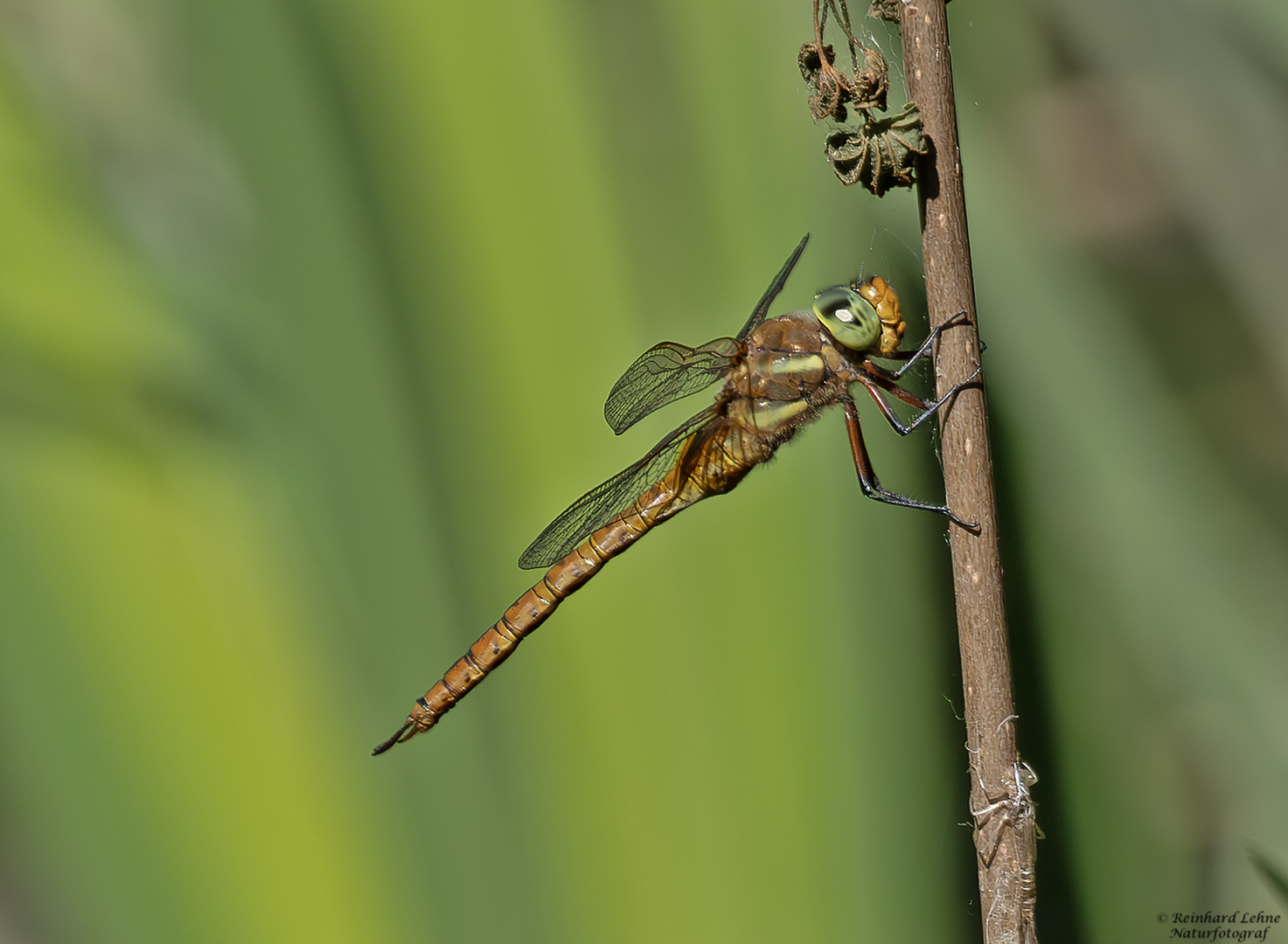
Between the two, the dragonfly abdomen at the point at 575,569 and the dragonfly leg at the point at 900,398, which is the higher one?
the dragonfly leg at the point at 900,398

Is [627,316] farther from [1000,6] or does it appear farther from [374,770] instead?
[1000,6]

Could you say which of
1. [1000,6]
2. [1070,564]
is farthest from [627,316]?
[1000,6]

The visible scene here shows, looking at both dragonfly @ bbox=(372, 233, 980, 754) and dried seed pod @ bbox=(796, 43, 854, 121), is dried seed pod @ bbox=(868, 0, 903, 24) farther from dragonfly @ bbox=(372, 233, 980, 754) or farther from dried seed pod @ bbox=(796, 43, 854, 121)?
dragonfly @ bbox=(372, 233, 980, 754)

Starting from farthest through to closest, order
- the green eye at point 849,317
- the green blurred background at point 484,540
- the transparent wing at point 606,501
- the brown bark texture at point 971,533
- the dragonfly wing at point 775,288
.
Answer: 1. the green eye at point 849,317
2. the transparent wing at point 606,501
3. the dragonfly wing at point 775,288
4. the green blurred background at point 484,540
5. the brown bark texture at point 971,533

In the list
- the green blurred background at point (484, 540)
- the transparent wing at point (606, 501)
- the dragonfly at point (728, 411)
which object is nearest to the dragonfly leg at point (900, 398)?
the dragonfly at point (728, 411)

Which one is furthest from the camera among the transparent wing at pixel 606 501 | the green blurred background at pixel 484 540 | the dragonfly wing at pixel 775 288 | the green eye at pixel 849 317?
Answer: the green eye at pixel 849 317

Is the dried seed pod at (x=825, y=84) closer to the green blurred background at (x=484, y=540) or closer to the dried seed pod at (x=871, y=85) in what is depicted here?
the dried seed pod at (x=871, y=85)

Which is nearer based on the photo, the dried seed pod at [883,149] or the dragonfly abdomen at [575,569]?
the dried seed pod at [883,149]
